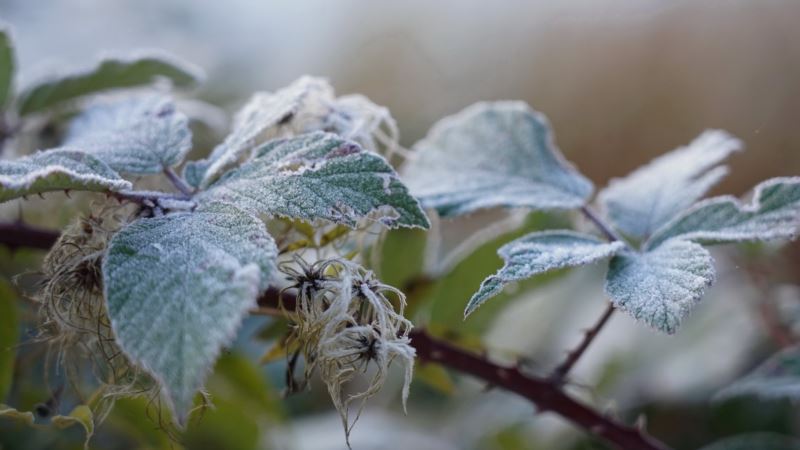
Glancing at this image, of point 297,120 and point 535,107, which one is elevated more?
point 297,120

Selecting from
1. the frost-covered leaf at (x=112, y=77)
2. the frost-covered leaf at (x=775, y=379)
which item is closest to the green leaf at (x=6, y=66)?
the frost-covered leaf at (x=112, y=77)

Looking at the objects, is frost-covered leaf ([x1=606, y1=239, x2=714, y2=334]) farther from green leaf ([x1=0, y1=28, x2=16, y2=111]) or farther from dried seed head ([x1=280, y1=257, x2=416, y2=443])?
green leaf ([x1=0, y1=28, x2=16, y2=111])

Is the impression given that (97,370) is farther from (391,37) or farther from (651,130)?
(391,37)

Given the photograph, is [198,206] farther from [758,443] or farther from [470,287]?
[758,443]

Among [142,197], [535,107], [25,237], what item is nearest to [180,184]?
[142,197]

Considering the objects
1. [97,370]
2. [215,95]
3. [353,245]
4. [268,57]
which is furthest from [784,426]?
[268,57]

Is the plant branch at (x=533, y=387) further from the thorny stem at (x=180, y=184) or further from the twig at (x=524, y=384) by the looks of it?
the thorny stem at (x=180, y=184)
